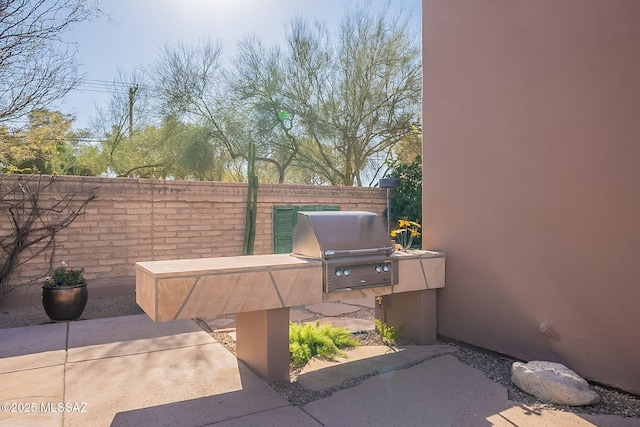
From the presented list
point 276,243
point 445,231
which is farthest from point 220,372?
point 276,243

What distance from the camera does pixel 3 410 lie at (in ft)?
9.21

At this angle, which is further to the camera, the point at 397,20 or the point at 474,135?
the point at 397,20

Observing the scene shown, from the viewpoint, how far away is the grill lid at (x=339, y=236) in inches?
140

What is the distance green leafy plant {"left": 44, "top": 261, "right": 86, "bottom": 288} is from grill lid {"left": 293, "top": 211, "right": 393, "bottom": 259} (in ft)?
10.9

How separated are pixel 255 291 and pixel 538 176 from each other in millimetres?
2537

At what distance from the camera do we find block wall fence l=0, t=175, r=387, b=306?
6.02 meters

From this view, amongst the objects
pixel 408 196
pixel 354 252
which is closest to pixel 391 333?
pixel 354 252

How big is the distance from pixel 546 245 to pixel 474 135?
1256mm

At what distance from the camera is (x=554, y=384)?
3.03 m

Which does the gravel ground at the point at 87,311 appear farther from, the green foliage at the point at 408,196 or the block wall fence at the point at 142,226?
the green foliage at the point at 408,196

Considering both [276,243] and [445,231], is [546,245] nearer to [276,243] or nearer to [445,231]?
[445,231]

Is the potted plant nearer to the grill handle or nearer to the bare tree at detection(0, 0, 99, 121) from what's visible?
the bare tree at detection(0, 0, 99, 121)

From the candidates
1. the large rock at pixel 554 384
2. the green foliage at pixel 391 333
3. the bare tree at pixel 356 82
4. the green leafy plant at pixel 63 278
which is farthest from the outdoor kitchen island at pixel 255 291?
the bare tree at pixel 356 82

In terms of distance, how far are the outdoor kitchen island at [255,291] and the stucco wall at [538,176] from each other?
67 centimetres
